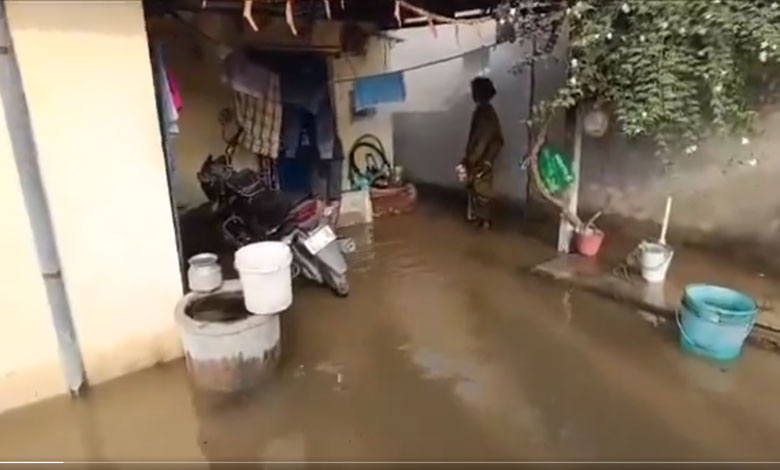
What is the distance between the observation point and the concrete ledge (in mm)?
3695

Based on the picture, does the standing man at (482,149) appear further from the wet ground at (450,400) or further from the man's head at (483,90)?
the wet ground at (450,400)

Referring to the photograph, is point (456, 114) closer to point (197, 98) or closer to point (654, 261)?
point (197, 98)

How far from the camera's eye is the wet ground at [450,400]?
2.83 metres

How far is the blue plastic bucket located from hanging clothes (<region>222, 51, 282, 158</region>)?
3.78m

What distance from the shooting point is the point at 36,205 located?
2982 mm

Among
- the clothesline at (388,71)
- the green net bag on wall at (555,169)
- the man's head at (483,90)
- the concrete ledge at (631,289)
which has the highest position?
the clothesline at (388,71)

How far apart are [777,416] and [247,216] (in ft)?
11.9

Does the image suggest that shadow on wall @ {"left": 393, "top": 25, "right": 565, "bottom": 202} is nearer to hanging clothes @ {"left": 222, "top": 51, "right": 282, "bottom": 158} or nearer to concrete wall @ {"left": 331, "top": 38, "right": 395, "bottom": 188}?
concrete wall @ {"left": 331, "top": 38, "right": 395, "bottom": 188}

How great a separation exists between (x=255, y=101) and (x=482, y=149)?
2.17 metres

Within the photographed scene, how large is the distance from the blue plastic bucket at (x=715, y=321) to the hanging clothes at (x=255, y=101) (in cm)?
378

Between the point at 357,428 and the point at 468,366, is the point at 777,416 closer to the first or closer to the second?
the point at 468,366

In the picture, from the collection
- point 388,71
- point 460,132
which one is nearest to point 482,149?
point 460,132

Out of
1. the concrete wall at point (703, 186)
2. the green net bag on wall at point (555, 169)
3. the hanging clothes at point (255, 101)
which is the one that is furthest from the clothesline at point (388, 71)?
the concrete wall at point (703, 186)

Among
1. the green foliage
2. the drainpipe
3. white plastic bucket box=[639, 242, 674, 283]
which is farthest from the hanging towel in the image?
the drainpipe
